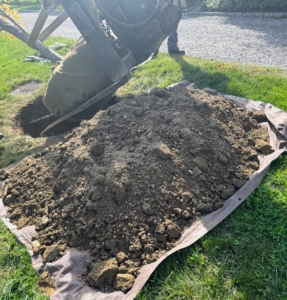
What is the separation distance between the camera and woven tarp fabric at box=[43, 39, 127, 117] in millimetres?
3900

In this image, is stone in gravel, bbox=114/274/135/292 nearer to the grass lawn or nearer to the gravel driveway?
the grass lawn

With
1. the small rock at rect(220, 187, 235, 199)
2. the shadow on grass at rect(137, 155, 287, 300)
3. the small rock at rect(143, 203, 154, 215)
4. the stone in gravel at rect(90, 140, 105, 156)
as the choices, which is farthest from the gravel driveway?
the small rock at rect(143, 203, 154, 215)

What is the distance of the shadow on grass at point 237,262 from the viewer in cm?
207

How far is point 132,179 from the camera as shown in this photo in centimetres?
267

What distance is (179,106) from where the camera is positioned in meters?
3.46

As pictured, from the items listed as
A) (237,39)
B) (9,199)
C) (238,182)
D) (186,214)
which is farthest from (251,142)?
(237,39)

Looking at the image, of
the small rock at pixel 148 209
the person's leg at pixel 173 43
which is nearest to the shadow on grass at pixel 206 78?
the person's leg at pixel 173 43

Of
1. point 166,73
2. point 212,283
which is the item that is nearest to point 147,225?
point 212,283

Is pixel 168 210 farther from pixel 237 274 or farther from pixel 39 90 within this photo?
pixel 39 90

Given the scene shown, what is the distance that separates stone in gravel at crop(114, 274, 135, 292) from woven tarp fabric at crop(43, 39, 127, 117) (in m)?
2.54

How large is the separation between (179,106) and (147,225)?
1.56 metres

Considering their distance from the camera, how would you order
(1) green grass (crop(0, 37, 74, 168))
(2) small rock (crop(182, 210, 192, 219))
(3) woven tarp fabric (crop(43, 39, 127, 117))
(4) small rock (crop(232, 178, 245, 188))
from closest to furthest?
(2) small rock (crop(182, 210, 192, 219))
(4) small rock (crop(232, 178, 245, 188))
(3) woven tarp fabric (crop(43, 39, 127, 117))
(1) green grass (crop(0, 37, 74, 168))

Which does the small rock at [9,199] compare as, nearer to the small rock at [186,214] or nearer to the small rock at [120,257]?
the small rock at [120,257]

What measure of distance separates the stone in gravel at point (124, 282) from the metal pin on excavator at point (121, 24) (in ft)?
7.80
